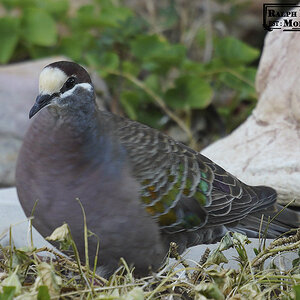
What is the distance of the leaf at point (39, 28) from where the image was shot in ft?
17.5

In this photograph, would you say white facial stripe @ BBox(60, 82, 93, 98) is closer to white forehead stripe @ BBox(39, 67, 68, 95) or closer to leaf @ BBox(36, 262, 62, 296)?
white forehead stripe @ BBox(39, 67, 68, 95)

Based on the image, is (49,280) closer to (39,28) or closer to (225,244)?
(225,244)

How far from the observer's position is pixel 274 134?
337 centimetres

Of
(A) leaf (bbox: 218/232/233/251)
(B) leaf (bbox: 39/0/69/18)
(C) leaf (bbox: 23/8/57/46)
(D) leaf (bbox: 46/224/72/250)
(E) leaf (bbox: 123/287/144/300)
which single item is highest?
(B) leaf (bbox: 39/0/69/18)

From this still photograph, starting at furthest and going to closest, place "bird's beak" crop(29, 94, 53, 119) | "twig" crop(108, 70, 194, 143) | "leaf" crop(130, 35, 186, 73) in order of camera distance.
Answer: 1. "twig" crop(108, 70, 194, 143)
2. "leaf" crop(130, 35, 186, 73)
3. "bird's beak" crop(29, 94, 53, 119)

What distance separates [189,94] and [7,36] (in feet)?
5.18

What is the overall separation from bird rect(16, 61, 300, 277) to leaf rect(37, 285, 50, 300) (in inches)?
12.6

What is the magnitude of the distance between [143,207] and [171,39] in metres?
4.07

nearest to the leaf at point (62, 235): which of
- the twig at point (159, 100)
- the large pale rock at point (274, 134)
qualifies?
the large pale rock at point (274, 134)

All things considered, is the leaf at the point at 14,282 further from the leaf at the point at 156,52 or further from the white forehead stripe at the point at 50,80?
the leaf at the point at 156,52

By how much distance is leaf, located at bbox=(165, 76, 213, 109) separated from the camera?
4859 millimetres

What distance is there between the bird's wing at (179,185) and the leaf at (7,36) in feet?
9.67

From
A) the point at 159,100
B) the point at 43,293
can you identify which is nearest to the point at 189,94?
the point at 159,100

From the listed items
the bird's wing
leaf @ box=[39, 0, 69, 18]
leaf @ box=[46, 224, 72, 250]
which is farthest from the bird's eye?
leaf @ box=[39, 0, 69, 18]
